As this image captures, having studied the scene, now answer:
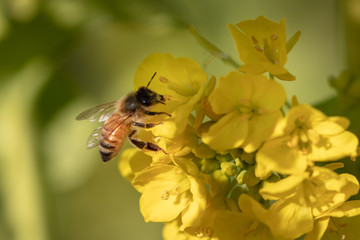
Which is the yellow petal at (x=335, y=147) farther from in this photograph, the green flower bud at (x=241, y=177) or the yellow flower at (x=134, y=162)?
the yellow flower at (x=134, y=162)

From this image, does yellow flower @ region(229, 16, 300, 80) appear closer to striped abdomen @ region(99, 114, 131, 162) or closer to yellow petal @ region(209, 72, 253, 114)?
yellow petal @ region(209, 72, 253, 114)

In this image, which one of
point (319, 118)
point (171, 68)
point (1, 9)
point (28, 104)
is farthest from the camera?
point (28, 104)

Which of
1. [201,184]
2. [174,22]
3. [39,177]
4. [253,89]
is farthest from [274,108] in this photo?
[39,177]

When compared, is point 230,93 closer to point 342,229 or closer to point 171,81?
point 171,81

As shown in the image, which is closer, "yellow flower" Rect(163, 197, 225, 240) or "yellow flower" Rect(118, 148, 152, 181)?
"yellow flower" Rect(163, 197, 225, 240)

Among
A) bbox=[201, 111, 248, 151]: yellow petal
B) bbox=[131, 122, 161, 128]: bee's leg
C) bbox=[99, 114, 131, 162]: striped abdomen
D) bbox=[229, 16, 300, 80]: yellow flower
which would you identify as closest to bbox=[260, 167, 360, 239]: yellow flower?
bbox=[201, 111, 248, 151]: yellow petal

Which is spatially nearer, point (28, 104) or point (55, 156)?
point (28, 104)

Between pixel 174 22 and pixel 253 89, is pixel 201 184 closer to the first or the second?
pixel 253 89

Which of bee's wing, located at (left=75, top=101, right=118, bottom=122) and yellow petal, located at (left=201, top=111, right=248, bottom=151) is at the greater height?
bee's wing, located at (left=75, top=101, right=118, bottom=122)
